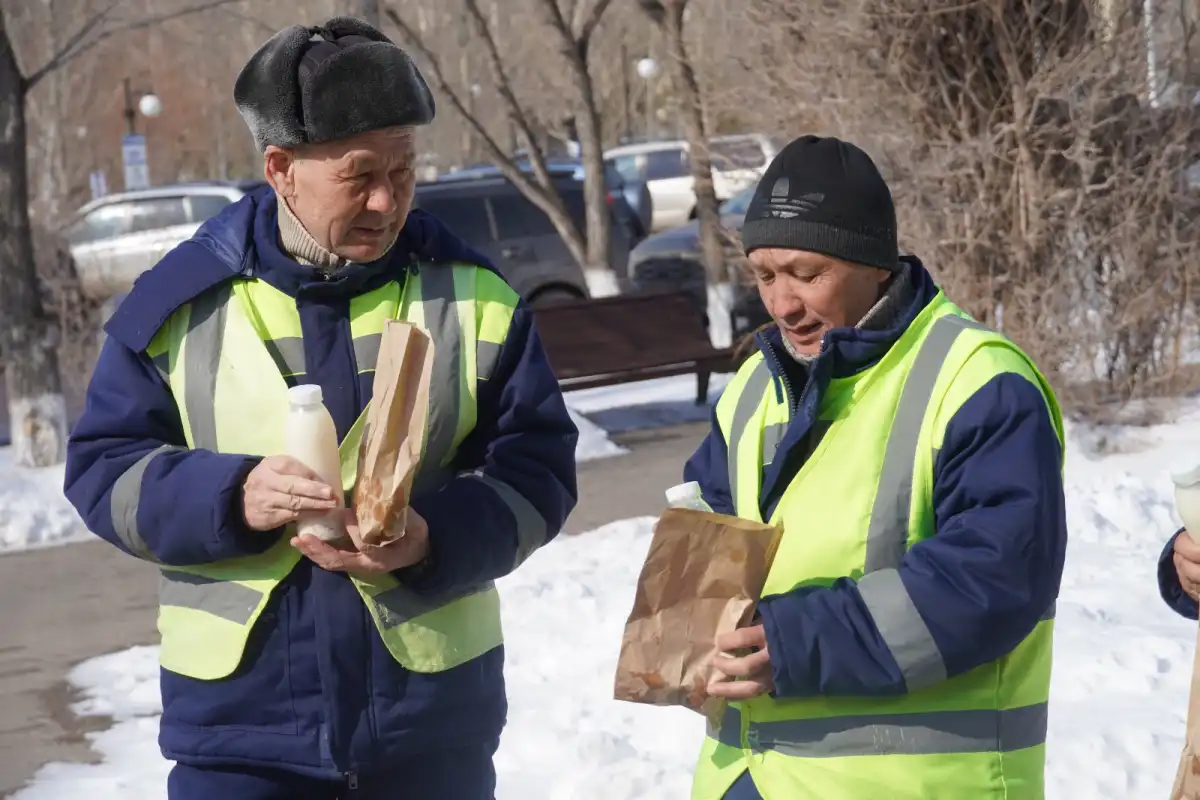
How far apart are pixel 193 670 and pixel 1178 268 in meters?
7.39

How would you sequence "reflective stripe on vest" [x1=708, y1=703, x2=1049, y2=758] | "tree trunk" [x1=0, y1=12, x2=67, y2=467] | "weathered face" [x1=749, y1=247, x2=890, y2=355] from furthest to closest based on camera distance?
"tree trunk" [x1=0, y1=12, x2=67, y2=467] < "weathered face" [x1=749, y1=247, x2=890, y2=355] < "reflective stripe on vest" [x1=708, y1=703, x2=1049, y2=758]

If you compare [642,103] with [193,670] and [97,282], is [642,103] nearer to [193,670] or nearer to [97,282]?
[97,282]

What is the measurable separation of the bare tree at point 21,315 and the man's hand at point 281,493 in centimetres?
796

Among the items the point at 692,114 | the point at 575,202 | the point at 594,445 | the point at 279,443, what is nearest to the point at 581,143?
the point at 692,114

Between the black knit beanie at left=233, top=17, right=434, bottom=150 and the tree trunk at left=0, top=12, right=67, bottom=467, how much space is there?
7.77m

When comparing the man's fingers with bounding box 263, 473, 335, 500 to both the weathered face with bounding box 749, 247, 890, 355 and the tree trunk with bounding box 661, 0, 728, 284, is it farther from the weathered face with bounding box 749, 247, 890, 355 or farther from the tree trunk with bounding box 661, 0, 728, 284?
the tree trunk with bounding box 661, 0, 728, 284

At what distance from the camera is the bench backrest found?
37.7 ft

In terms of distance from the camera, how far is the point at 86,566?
27.4 ft

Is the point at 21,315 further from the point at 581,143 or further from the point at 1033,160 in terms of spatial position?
the point at 1033,160

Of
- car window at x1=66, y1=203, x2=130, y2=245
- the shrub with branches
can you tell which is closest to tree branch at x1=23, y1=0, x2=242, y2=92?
the shrub with branches

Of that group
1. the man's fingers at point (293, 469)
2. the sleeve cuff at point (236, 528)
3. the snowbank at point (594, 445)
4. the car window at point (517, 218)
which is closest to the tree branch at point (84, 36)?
the snowbank at point (594, 445)

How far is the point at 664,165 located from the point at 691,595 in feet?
75.7

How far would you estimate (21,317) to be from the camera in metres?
9.95

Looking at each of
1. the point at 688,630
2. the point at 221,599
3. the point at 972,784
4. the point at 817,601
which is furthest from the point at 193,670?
the point at 972,784
